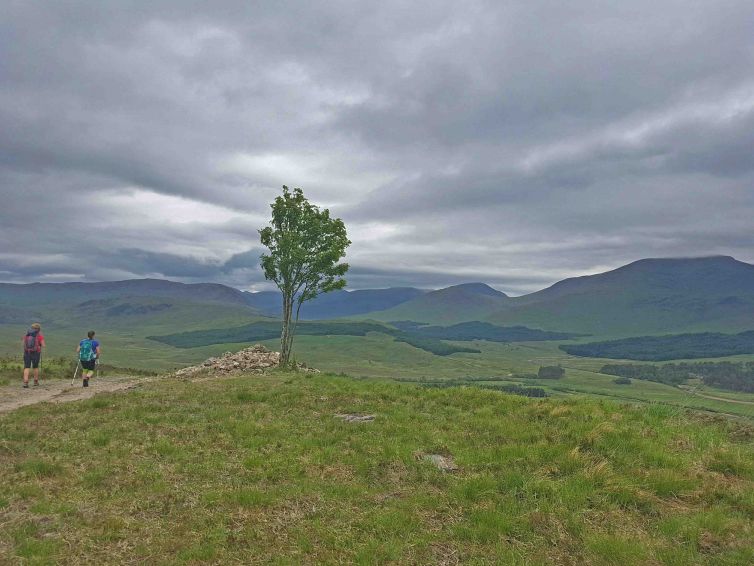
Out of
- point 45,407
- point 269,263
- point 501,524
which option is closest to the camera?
point 501,524

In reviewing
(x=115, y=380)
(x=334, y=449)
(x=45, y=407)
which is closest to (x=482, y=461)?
(x=334, y=449)

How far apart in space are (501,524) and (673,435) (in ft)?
29.0

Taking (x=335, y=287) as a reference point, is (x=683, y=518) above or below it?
below

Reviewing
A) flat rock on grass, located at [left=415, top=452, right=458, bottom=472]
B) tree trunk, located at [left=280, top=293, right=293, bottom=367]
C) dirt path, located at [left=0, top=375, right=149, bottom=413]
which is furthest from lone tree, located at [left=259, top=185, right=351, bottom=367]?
flat rock on grass, located at [left=415, top=452, right=458, bottom=472]

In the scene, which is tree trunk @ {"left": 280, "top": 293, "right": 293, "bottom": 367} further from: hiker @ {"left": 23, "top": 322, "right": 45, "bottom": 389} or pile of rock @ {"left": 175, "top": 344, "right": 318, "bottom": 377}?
hiker @ {"left": 23, "top": 322, "right": 45, "bottom": 389}

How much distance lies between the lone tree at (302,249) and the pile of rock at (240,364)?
1772mm

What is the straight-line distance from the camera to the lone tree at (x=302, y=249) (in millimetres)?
45062

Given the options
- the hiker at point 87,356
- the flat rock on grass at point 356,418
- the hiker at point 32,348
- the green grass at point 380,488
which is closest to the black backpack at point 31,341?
the hiker at point 32,348

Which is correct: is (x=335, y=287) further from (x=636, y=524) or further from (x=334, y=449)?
(x=636, y=524)

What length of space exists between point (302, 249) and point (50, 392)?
22.6 m

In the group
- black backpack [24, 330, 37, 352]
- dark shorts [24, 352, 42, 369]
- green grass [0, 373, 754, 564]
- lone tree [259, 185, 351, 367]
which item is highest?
lone tree [259, 185, 351, 367]

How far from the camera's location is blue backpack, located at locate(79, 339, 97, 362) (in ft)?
105

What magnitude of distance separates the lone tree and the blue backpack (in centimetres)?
1641

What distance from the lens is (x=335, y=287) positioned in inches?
1820
